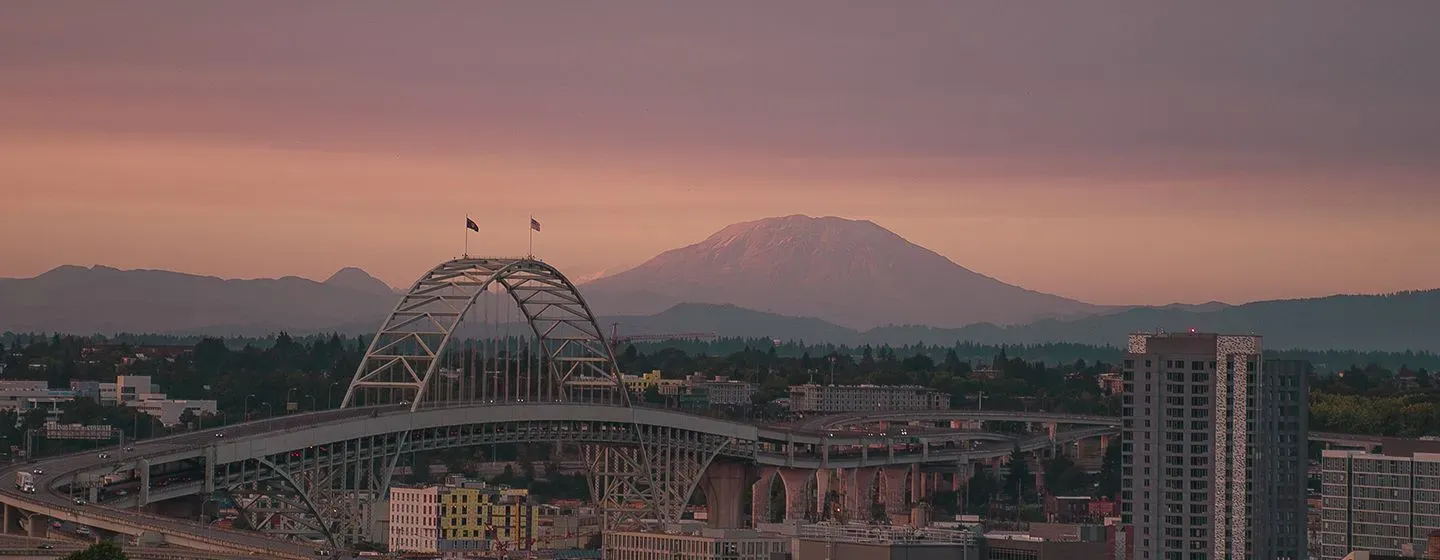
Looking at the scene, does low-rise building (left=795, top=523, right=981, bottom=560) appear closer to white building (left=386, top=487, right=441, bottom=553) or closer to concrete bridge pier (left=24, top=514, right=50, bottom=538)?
white building (left=386, top=487, right=441, bottom=553)

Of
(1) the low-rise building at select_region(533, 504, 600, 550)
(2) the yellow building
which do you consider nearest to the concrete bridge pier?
(2) the yellow building

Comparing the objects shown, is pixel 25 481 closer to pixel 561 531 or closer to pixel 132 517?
pixel 132 517

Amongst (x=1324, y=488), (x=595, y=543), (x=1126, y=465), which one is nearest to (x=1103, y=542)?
(x=1126, y=465)

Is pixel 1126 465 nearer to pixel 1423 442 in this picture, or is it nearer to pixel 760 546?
pixel 760 546

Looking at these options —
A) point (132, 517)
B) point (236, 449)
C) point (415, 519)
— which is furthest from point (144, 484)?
point (415, 519)

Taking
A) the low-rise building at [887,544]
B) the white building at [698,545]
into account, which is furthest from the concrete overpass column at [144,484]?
the low-rise building at [887,544]

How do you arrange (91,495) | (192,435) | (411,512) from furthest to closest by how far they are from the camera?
1. (411,512)
2. (192,435)
3. (91,495)

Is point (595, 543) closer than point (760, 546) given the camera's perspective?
No
